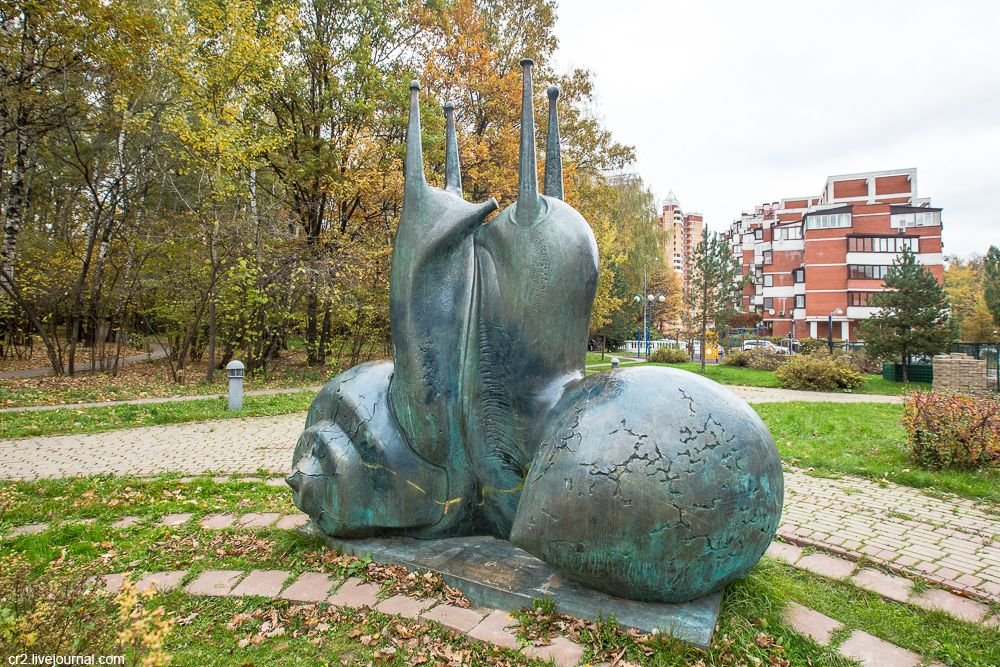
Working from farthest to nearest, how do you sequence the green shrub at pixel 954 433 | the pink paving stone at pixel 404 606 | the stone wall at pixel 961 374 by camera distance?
the stone wall at pixel 961 374 → the green shrub at pixel 954 433 → the pink paving stone at pixel 404 606

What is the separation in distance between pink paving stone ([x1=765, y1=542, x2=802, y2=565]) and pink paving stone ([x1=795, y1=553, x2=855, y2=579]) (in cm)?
5

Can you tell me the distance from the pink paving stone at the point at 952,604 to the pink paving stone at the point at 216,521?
5.06 metres

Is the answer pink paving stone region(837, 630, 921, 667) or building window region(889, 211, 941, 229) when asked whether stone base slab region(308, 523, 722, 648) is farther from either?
building window region(889, 211, 941, 229)

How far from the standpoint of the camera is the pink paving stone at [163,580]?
360cm

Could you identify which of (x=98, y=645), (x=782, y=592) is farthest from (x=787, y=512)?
(x=98, y=645)

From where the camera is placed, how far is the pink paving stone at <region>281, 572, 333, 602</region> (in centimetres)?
340

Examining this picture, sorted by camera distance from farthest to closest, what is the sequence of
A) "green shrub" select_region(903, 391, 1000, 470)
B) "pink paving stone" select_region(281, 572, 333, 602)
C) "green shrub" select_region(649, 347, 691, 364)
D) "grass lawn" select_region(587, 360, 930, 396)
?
"green shrub" select_region(649, 347, 691, 364)
"grass lawn" select_region(587, 360, 930, 396)
"green shrub" select_region(903, 391, 1000, 470)
"pink paving stone" select_region(281, 572, 333, 602)

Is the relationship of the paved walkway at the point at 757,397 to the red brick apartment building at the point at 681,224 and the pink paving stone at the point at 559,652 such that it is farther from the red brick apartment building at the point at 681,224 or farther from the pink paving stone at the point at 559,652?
the red brick apartment building at the point at 681,224

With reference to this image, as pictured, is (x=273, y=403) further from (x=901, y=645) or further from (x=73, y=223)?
(x=73, y=223)

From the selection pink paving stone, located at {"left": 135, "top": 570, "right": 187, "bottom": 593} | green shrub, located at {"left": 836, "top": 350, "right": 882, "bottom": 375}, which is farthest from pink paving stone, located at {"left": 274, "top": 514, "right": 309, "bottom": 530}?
green shrub, located at {"left": 836, "top": 350, "right": 882, "bottom": 375}

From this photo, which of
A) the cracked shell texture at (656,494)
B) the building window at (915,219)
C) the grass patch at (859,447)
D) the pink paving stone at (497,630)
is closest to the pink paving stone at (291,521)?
the pink paving stone at (497,630)

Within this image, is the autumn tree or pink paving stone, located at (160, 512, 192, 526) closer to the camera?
pink paving stone, located at (160, 512, 192, 526)

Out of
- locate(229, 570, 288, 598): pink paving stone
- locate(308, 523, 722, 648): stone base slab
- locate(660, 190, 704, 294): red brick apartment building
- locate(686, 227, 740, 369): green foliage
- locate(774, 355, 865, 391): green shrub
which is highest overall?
locate(660, 190, 704, 294): red brick apartment building

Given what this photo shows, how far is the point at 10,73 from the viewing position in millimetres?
11383
